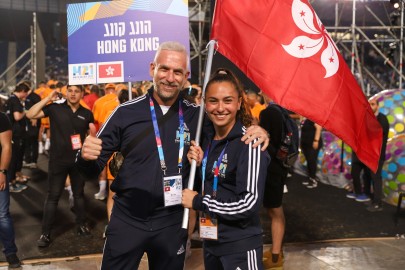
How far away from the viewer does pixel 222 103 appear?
2.86 meters

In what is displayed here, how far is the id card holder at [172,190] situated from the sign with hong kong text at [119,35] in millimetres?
1868

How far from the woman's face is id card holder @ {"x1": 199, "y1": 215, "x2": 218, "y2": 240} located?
1.89 ft

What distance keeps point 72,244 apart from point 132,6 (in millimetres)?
3134

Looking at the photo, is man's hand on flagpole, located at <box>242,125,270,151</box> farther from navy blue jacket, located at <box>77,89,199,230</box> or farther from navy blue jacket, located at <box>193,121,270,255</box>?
navy blue jacket, located at <box>77,89,199,230</box>

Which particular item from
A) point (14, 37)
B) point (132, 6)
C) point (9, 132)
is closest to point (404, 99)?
point (132, 6)

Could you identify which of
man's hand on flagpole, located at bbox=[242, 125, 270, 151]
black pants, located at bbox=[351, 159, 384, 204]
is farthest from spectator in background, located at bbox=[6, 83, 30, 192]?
man's hand on flagpole, located at bbox=[242, 125, 270, 151]

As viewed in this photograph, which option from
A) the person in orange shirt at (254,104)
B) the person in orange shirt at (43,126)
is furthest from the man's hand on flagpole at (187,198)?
the person in orange shirt at (43,126)

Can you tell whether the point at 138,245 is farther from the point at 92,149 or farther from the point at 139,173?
the point at 92,149

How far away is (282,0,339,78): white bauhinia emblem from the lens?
11.2ft

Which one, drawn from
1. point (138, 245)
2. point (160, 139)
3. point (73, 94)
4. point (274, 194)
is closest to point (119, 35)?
point (73, 94)

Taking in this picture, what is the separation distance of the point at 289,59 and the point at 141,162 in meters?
1.30

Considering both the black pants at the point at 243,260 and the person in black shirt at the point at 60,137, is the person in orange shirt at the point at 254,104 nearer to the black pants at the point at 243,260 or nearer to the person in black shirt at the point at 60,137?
the person in black shirt at the point at 60,137

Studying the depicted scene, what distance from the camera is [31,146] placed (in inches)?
465

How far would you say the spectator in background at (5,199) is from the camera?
509 centimetres
